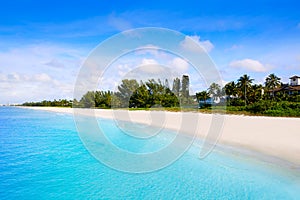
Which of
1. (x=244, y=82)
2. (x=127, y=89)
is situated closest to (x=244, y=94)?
(x=244, y=82)

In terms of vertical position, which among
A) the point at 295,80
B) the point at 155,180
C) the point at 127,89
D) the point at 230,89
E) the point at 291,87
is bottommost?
the point at 155,180

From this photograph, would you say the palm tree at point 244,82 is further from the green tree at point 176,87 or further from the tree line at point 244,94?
the green tree at point 176,87

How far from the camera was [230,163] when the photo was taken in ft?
26.2

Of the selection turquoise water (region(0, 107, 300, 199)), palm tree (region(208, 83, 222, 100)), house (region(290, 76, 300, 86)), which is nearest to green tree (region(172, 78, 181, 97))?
palm tree (region(208, 83, 222, 100))

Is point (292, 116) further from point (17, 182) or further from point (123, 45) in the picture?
point (17, 182)

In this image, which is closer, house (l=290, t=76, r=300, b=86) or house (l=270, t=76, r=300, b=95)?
→ house (l=270, t=76, r=300, b=95)

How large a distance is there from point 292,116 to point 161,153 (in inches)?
558

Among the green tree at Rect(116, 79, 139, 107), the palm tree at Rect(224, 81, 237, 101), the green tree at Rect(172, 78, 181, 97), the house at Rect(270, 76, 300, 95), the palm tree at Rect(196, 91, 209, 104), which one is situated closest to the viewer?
the green tree at Rect(116, 79, 139, 107)

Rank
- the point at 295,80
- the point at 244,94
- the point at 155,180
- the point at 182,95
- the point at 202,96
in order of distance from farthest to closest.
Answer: the point at 295,80, the point at 202,96, the point at 182,95, the point at 244,94, the point at 155,180

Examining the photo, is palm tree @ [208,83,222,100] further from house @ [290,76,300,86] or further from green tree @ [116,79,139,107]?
house @ [290,76,300,86]

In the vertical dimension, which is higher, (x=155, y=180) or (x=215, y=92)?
(x=215, y=92)

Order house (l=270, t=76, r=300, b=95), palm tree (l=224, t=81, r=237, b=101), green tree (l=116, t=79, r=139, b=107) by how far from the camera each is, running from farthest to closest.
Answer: palm tree (l=224, t=81, r=237, b=101), house (l=270, t=76, r=300, b=95), green tree (l=116, t=79, r=139, b=107)

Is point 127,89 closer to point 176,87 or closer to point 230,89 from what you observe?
point 176,87

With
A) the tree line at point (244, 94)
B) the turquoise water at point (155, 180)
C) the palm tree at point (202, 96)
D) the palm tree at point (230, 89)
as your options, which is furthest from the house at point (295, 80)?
the turquoise water at point (155, 180)
